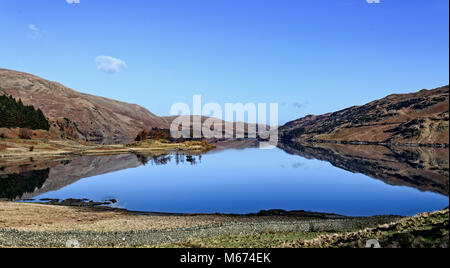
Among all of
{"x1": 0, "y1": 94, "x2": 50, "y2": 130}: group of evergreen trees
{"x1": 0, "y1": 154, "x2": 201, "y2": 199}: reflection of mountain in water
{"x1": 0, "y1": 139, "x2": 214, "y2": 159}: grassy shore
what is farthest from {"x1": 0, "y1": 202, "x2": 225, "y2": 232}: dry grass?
{"x1": 0, "y1": 94, "x2": 50, "y2": 130}: group of evergreen trees

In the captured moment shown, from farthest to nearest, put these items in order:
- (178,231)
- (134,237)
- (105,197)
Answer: (105,197) → (178,231) → (134,237)

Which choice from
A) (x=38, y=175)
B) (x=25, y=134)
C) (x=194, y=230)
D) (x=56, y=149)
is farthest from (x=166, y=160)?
(x=194, y=230)

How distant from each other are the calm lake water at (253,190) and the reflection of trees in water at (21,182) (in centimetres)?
234

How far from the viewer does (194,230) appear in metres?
32.9

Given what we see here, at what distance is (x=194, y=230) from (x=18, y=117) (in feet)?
497

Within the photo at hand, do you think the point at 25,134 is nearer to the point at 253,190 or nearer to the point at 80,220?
the point at 253,190

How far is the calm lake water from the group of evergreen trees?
69541 millimetres

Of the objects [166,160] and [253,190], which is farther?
[166,160]

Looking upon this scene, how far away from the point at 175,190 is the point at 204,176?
1827 centimetres

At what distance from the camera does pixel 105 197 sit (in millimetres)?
59531

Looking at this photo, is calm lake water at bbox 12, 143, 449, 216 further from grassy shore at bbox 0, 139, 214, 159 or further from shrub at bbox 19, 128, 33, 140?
shrub at bbox 19, 128, 33, 140
